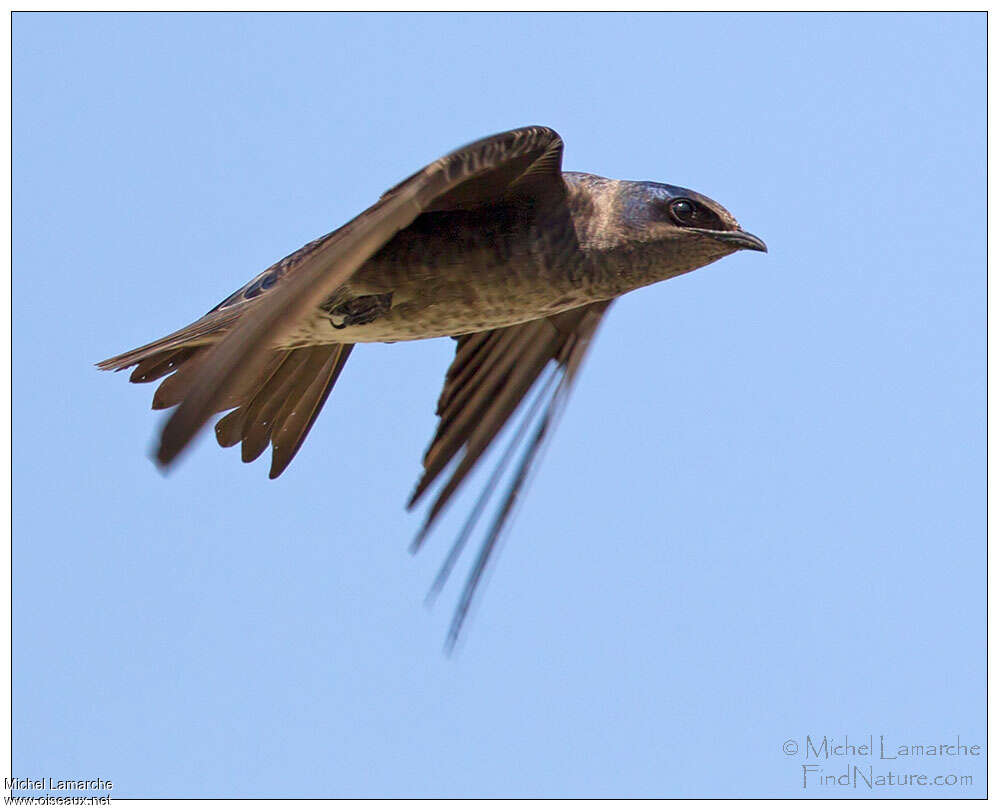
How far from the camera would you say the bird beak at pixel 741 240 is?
20.9 feet

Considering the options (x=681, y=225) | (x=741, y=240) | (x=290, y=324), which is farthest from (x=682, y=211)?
(x=290, y=324)

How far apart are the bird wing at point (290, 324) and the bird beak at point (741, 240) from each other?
1.94ft

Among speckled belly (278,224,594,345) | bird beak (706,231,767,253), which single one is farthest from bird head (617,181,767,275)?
speckled belly (278,224,594,345)

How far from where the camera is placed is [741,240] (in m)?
6.39

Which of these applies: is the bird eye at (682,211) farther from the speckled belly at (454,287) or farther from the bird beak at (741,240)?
the speckled belly at (454,287)

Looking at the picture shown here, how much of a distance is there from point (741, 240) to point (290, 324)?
2.25m

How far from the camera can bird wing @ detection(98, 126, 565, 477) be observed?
4.59 meters

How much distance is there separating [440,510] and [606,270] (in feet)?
3.92

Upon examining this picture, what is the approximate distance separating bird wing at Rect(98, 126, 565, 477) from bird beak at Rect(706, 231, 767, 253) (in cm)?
59

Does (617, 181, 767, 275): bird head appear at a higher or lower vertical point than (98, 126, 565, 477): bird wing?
higher

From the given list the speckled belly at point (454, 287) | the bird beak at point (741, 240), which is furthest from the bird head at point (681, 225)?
A: the speckled belly at point (454, 287)

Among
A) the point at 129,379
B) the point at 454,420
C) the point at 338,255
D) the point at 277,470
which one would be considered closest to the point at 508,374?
the point at 454,420

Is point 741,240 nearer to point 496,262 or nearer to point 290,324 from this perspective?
point 496,262

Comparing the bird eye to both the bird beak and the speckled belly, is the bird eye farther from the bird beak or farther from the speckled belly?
the speckled belly
